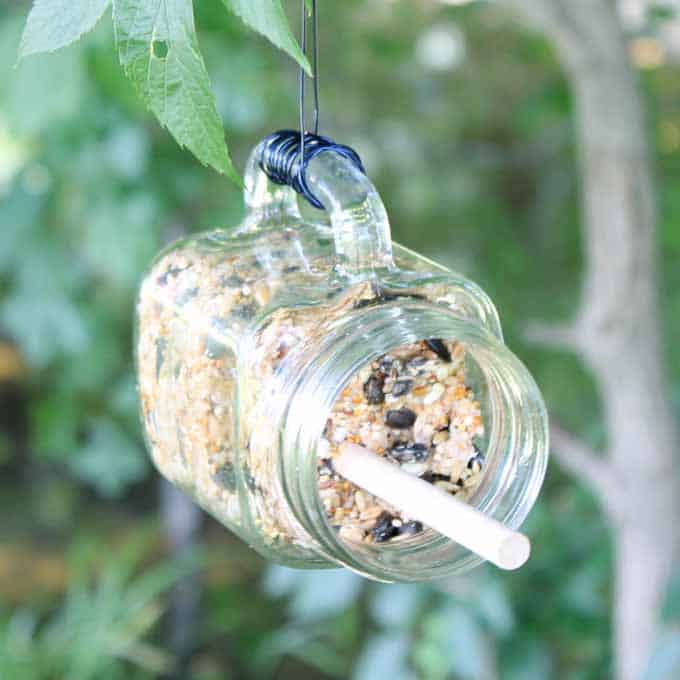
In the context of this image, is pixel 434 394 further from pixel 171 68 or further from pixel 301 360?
pixel 171 68

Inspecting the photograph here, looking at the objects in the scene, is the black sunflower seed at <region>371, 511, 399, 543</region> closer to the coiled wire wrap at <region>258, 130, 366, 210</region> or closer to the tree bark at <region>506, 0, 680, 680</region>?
the coiled wire wrap at <region>258, 130, 366, 210</region>

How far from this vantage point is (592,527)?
1.61 metres

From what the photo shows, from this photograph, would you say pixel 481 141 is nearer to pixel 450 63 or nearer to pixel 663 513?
pixel 450 63

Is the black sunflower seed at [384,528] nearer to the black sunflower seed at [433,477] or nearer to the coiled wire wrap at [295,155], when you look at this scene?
the black sunflower seed at [433,477]

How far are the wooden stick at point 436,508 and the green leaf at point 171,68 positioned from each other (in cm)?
14

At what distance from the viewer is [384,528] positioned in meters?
0.51

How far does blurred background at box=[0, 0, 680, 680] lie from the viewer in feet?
4.52

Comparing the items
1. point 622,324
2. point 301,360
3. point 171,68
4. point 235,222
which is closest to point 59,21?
point 171,68

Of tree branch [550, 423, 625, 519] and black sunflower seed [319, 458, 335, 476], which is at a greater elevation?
black sunflower seed [319, 458, 335, 476]

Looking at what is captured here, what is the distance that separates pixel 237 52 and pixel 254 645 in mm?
1248

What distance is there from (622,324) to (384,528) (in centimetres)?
66

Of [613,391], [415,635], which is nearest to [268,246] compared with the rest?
[613,391]

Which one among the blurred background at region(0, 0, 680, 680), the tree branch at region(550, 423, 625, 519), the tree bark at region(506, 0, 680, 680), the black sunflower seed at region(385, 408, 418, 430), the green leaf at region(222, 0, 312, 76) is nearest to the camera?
the green leaf at region(222, 0, 312, 76)

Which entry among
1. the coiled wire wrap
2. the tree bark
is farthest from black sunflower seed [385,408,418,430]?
the tree bark
